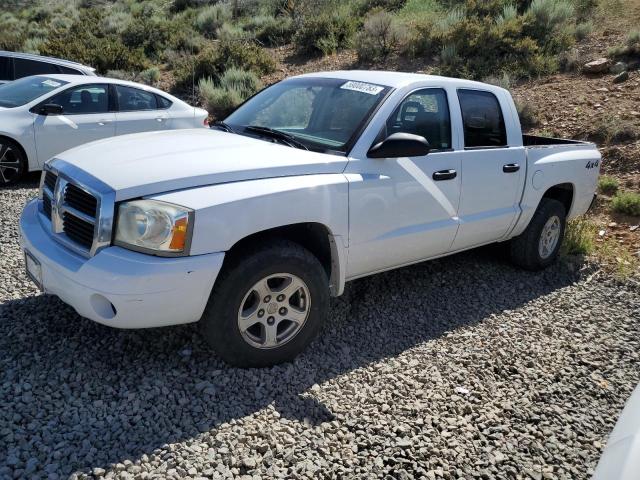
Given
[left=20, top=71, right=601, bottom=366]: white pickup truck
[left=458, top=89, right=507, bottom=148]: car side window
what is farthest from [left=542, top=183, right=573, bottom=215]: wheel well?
[left=458, top=89, right=507, bottom=148]: car side window

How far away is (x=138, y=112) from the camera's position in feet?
27.8

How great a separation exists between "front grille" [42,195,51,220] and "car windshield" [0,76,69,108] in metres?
4.65

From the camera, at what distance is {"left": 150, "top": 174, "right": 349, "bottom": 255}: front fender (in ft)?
10.4

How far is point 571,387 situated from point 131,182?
303cm

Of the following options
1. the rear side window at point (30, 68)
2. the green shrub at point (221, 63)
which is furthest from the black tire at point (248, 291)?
the green shrub at point (221, 63)

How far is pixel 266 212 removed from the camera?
3385 millimetres

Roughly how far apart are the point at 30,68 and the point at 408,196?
28.6ft

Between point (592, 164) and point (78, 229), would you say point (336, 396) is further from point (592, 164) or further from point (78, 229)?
point (592, 164)

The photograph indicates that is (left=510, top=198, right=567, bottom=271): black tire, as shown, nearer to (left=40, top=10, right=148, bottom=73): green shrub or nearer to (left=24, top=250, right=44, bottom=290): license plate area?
(left=24, top=250, right=44, bottom=290): license plate area

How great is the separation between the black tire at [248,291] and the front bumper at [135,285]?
3.8 inches

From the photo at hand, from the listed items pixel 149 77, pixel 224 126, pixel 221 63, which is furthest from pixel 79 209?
pixel 149 77

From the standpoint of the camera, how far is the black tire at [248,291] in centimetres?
332

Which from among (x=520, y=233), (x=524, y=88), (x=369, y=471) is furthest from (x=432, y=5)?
(x=369, y=471)

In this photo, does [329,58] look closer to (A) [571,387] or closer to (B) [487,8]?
(B) [487,8]
